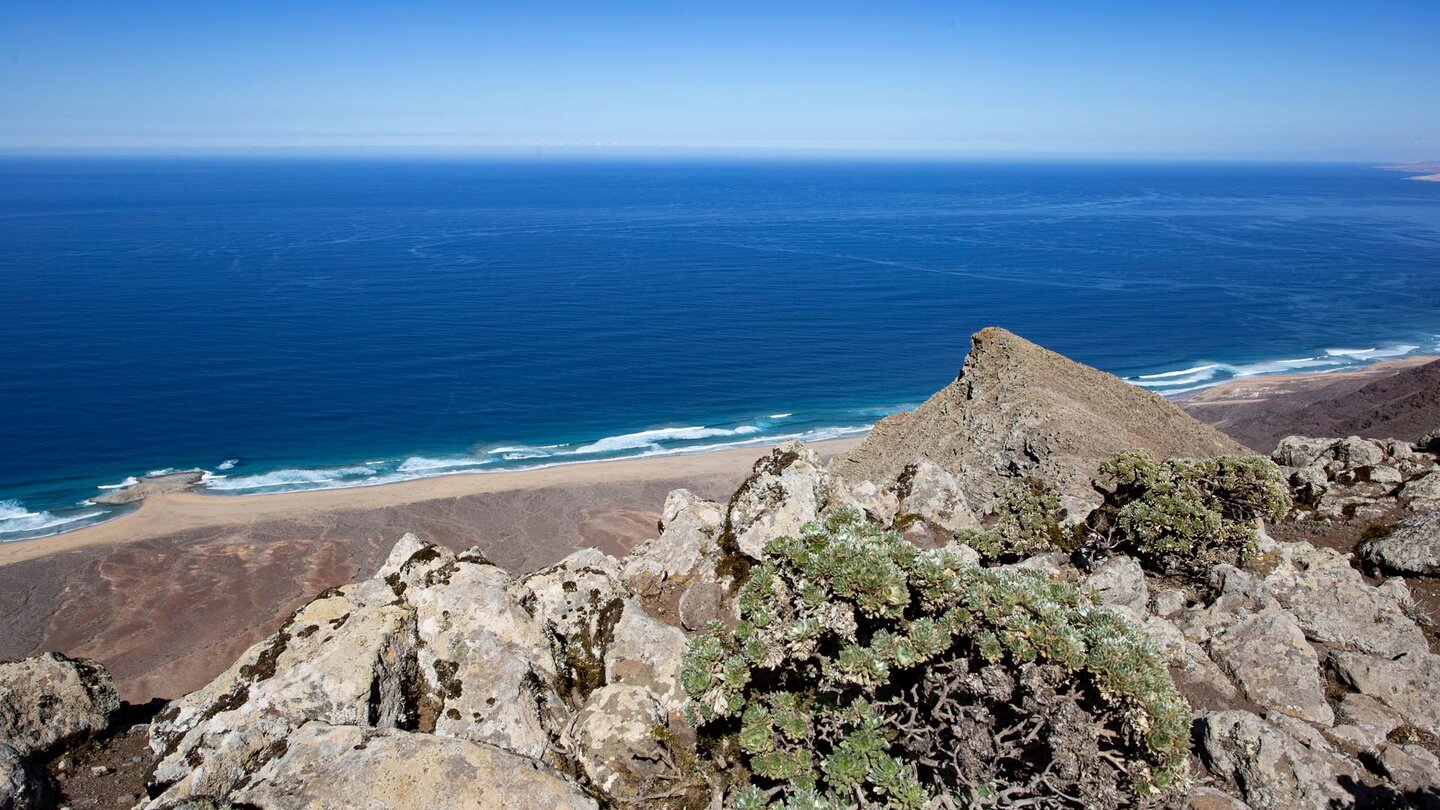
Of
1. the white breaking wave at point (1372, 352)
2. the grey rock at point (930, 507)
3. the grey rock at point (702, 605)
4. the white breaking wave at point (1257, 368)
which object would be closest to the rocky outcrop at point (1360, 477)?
the grey rock at point (930, 507)

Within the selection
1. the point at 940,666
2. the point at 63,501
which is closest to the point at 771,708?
the point at 940,666

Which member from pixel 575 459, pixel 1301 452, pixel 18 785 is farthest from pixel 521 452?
pixel 18 785

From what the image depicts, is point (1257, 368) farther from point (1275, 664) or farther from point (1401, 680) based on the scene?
point (1275, 664)

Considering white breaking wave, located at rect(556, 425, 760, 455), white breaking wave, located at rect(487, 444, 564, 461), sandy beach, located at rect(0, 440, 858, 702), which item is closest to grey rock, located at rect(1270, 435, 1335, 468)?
sandy beach, located at rect(0, 440, 858, 702)

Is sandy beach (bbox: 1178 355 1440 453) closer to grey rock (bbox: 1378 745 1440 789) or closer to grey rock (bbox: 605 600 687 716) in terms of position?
grey rock (bbox: 1378 745 1440 789)

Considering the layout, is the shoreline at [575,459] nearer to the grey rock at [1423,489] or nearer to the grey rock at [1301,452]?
the grey rock at [1301,452]

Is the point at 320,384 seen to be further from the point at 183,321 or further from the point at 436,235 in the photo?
the point at 436,235
